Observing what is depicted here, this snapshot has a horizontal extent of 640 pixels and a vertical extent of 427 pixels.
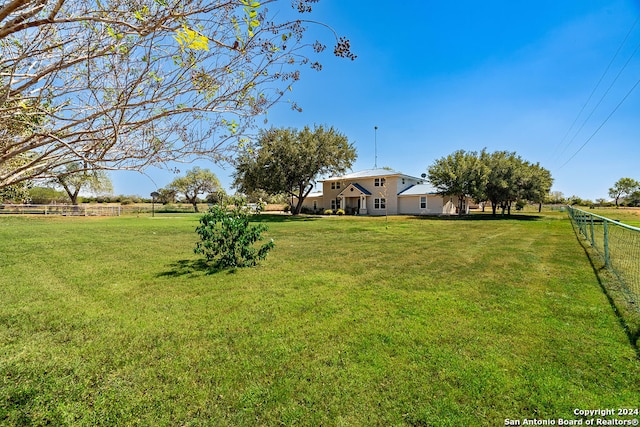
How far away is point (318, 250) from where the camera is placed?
10.2 m

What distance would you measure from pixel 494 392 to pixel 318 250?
7790 mm

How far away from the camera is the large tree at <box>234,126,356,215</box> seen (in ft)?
95.3

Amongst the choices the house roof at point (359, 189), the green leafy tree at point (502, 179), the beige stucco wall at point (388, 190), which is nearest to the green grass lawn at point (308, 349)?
the green leafy tree at point (502, 179)

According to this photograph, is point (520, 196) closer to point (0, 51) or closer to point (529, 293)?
point (529, 293)

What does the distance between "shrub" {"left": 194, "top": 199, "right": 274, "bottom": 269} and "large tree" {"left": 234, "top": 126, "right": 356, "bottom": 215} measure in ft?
68.5

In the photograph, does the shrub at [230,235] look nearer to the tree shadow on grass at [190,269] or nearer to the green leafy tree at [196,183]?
the tree shadow on grass at [190,269]

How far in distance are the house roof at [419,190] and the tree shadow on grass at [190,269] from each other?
98.7 feet

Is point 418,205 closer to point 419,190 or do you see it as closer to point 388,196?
point 419,190

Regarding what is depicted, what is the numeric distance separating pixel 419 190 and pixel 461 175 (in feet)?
23.0

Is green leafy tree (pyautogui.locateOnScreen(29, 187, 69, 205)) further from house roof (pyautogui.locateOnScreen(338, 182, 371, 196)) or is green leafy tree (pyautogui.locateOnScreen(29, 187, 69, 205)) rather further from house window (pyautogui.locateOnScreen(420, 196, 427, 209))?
house window (pyautogui.locateOnScreen(420, 196, 427, 209))

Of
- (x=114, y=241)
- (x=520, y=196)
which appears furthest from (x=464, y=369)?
(x=520, y=196)

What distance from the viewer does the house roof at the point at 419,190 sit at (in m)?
34.0

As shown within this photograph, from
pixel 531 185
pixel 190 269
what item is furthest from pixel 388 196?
pixel 190 269

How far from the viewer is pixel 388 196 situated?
3603cm
